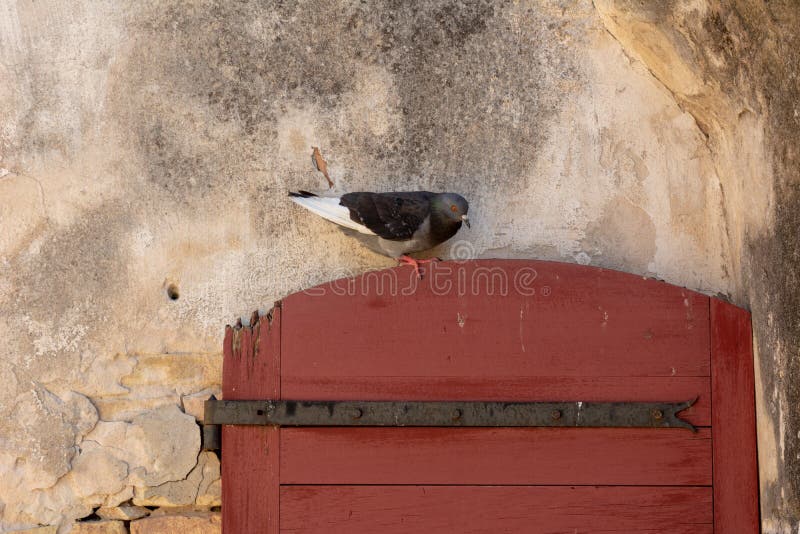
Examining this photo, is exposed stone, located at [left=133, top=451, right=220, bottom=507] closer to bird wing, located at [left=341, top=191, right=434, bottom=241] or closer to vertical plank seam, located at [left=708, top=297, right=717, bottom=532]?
bird wing, located at [left=341, top=191, right=434, bottom=241]

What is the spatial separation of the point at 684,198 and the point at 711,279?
0.84ft

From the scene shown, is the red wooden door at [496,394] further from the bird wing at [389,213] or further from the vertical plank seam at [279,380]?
the bird wing at [389,213]

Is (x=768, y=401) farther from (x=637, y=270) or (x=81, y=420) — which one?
(x=81, y=420)

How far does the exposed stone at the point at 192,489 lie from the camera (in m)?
2.47

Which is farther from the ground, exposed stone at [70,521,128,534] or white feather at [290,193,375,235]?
white feather at [290,193,375,235]

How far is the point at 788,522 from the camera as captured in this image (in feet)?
7.17

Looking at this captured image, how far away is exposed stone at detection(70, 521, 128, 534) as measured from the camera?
8.04ft

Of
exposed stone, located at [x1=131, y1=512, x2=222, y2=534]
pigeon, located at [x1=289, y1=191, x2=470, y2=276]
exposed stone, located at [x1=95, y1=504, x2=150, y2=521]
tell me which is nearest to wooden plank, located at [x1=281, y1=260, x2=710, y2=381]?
pigeon, located at [x1=289, y1=191, x2=470, y2=276]

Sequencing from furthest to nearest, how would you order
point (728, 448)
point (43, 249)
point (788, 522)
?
point (43, 249), point (728, 448), point (788, 522)

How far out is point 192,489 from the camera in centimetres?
247

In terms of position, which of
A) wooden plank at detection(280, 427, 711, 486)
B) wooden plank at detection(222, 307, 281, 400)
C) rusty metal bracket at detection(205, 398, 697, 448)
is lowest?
wooden plank at detection(280, 427, 711, 486)

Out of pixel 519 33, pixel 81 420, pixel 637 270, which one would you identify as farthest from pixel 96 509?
pixel 519 33

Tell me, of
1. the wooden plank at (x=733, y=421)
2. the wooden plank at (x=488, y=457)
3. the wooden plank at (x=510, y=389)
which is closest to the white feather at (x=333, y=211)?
the wooden plank at (x=510, y=389)

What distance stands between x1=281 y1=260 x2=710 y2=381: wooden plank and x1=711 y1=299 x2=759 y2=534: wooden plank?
5 cm
